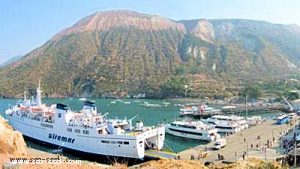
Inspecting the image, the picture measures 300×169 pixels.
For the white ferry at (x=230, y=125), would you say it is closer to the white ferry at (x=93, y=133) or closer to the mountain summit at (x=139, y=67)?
the white ferry at (x=93, y=133)

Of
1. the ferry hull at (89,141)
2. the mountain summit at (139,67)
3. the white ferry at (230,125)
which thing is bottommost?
the white ferry at (230,125)

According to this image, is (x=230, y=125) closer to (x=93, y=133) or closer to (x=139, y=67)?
(x=93, y=133)

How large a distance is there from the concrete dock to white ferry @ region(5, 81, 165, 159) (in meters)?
3.43

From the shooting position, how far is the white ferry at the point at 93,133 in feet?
105

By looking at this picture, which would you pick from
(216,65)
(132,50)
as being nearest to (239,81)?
(216,65)

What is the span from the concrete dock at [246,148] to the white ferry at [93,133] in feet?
11.3

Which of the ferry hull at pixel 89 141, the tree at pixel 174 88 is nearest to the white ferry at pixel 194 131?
the ferry hull at pixel 89 141

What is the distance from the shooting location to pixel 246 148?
34219 mm

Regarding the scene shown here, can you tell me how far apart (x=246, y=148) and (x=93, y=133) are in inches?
540

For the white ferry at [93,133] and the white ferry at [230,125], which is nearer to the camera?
the white ferry at [93,133]

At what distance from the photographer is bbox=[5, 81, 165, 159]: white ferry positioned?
3203 cm

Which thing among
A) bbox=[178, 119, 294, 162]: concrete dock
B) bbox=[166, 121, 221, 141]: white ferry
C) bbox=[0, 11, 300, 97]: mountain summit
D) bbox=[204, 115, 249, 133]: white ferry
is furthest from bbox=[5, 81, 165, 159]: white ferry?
bbox=[0, 11, 300, 97]: mountain summit

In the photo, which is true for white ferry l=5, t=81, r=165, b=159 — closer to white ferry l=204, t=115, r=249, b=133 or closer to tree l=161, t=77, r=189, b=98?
white ferry l=204, t=115, r=249, b=133

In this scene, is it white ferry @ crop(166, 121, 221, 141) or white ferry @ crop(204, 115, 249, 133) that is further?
white ferry @ crop(204, 115, 249, 133)
